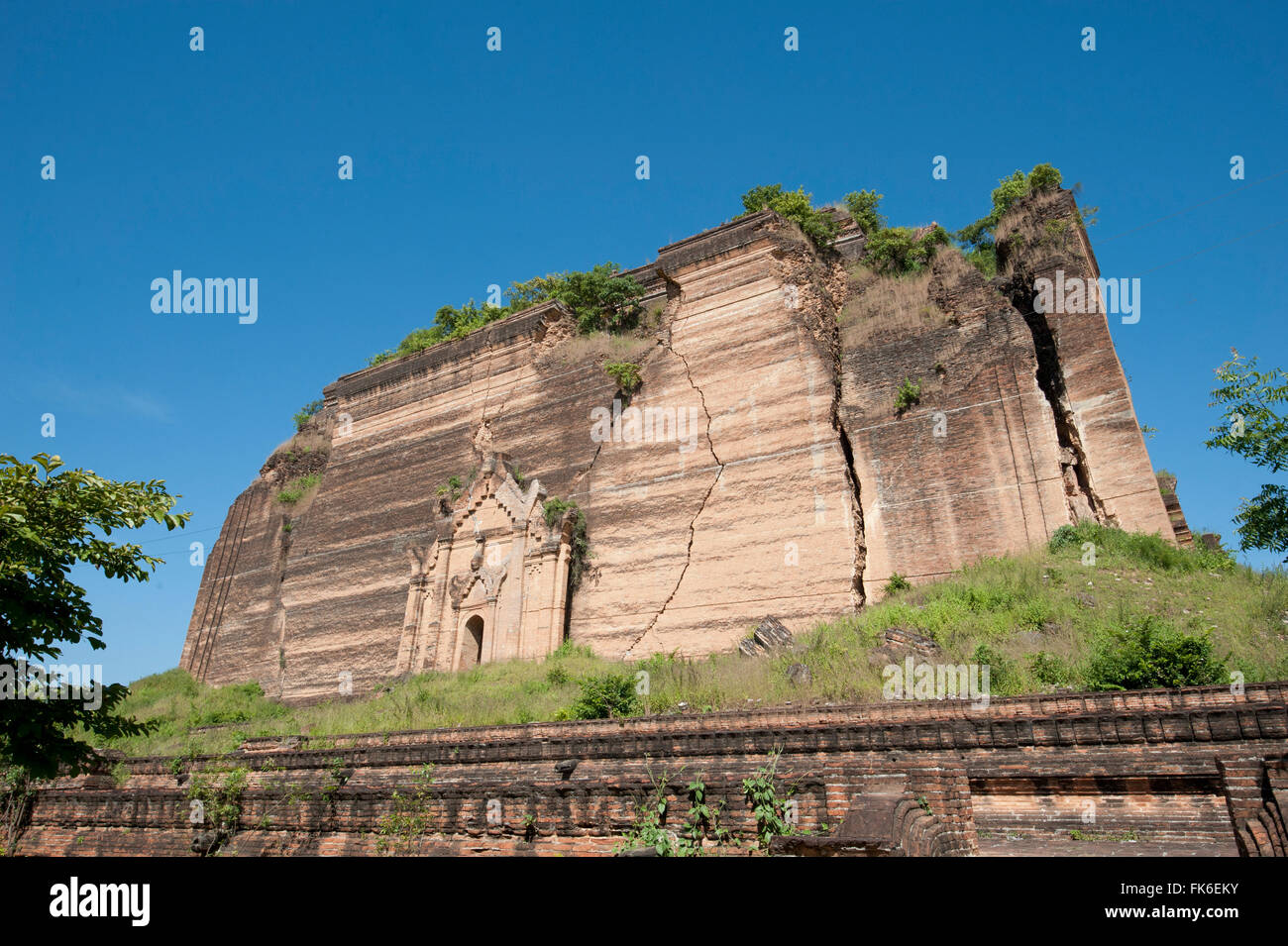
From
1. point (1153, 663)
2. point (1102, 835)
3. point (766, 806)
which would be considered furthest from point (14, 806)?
Answer: point (1153, 663)

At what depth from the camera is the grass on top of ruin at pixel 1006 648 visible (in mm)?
A: 10047

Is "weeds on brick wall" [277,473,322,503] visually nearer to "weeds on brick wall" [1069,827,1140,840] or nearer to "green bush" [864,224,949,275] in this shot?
"green bush" [864,224,949,275]

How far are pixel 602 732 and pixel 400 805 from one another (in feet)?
13.0

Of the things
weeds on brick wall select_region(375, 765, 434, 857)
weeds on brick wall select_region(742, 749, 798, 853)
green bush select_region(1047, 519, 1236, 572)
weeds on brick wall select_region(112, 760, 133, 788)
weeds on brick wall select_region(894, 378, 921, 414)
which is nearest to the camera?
weeds on brick wall select_region(742, 749, 798, 853)

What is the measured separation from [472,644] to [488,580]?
1.85 m

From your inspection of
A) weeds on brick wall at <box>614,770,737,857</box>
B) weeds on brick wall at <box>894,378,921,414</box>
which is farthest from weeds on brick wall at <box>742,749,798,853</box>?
weeds on brick wall at <box>894,378,921,414</box>

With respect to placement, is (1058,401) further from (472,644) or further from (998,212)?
(472,644)

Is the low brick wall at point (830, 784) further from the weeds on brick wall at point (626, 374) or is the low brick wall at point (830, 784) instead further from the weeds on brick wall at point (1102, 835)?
the weeds on brick wall at point (626, 374)

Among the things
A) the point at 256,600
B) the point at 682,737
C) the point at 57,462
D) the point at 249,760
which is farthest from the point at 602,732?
the point at 256,600

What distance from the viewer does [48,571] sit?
7074 mm

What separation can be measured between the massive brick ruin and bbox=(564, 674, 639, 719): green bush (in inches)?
178

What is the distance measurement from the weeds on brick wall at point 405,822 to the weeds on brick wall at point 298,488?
22.8 metres

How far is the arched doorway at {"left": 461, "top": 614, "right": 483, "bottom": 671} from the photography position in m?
21.6

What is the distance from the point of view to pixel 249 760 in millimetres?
11641
